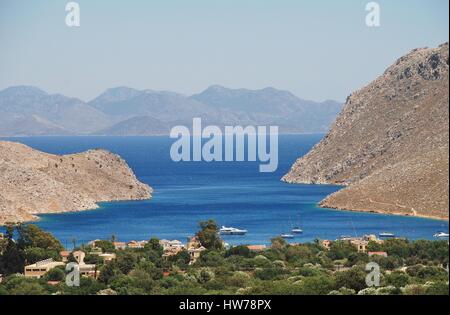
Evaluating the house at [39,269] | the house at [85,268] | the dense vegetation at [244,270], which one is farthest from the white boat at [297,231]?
the house at [39,269]

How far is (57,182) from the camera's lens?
104 metres

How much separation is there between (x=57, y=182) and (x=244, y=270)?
61013mm

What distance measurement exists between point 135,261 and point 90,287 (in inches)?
344

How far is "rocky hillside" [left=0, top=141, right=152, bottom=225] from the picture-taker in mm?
97375

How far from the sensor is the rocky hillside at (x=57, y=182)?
3834 inches

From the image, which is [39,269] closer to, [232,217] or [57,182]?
[232,217]

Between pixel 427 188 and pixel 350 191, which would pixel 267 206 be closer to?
pixel 350 191

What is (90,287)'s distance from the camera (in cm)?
3841

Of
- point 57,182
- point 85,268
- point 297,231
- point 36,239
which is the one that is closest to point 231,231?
point 297,231

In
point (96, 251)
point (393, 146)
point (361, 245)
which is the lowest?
point (96, 251)

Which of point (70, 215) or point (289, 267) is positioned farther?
point (70, 215)

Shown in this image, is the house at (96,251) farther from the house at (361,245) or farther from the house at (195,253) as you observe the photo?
the house at (361,245)

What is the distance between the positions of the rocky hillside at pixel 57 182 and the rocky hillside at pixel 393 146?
24.4 meters
